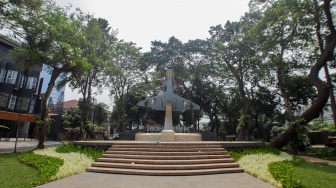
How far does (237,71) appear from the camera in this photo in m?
28.0

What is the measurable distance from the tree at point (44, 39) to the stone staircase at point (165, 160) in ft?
27.5

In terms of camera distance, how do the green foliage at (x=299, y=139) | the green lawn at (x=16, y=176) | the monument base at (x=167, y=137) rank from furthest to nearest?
the monument base at (x=167, y=137) → the green foliage at (x=299, y=139) → the green lawn at (x=16, y=176)

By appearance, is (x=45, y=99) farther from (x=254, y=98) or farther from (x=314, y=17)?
(x=254, y=98)

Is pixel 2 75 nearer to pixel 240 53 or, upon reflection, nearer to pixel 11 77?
pixel 11 77

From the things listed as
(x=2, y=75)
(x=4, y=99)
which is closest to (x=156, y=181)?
(x=4, y=99)

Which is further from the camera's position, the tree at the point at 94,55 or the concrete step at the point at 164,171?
the tree at the point at 94,55

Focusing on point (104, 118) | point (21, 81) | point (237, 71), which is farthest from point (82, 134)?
point (104, 118)

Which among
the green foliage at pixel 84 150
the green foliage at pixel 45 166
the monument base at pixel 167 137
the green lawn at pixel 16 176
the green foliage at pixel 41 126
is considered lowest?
the green lawn at pixel 16 176

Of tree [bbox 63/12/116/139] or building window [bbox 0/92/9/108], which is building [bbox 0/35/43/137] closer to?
building window [bbox 0/92/9/108]

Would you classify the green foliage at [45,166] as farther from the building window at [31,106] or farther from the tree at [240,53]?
the building window at [31,106]

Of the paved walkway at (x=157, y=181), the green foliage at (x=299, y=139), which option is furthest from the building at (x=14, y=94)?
the green foliage at (x=299, y=139)

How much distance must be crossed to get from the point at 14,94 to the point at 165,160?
3227 centimetres

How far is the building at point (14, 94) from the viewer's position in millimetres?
28672

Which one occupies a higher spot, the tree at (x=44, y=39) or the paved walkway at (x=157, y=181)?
the tree at (x=44, y=39)
